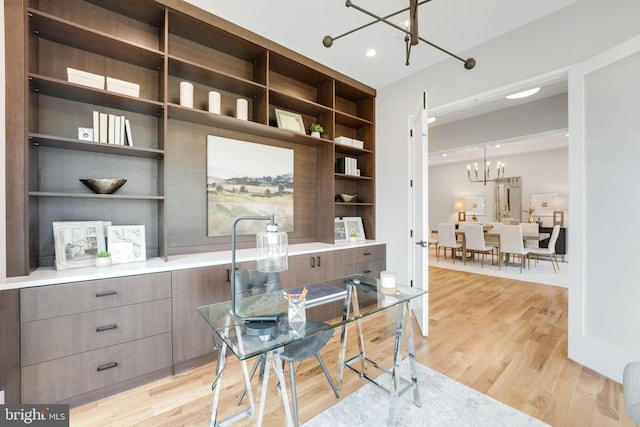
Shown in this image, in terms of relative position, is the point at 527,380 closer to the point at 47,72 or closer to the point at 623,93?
the point at 623,93

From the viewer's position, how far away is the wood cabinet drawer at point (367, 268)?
3.31 m

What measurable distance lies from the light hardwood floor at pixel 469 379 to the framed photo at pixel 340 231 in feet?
3.44

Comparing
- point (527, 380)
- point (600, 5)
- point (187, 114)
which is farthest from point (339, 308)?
point (600, 5)

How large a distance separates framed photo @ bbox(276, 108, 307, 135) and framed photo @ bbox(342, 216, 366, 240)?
1.36 metres

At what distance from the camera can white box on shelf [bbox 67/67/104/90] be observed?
1.91m

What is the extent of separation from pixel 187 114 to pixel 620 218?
11.4ft

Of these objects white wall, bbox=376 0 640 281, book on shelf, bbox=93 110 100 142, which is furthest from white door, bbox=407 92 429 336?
book on shelf, bbox=93 110 100 142

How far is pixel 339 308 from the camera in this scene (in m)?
1.82

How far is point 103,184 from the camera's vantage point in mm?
2051

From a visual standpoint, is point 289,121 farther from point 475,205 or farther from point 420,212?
point 475,205

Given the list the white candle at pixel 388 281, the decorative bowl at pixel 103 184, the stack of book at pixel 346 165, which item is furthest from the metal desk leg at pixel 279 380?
the stack of book at pixel 346 165

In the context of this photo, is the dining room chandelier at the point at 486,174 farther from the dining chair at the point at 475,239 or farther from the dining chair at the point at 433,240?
the dining chair at the point at 475,239

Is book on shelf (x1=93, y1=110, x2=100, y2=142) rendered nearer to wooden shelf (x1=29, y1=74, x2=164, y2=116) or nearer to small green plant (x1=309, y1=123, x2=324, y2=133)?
wooden shelf (x1=29, y1=74, x2=164, y2=116)

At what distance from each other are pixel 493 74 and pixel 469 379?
108 inches
